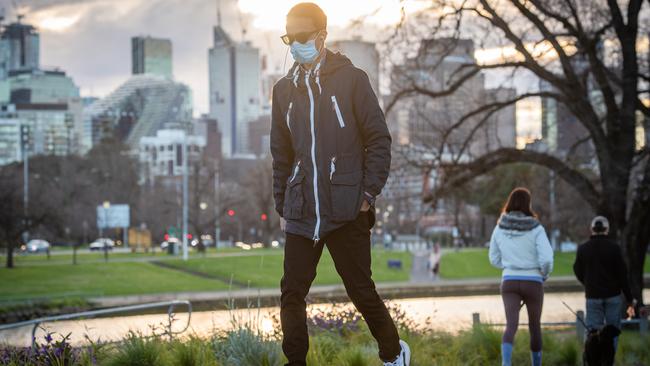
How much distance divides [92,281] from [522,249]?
31.3 meters

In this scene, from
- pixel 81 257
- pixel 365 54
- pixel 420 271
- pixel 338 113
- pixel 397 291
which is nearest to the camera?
pixel 338 113

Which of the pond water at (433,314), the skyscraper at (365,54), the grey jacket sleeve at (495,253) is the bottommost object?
the pond water at (433,314)

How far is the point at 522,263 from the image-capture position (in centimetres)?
838

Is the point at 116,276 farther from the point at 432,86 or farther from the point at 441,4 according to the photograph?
the point at 441,4

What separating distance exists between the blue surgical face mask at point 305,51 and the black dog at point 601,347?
4787mm

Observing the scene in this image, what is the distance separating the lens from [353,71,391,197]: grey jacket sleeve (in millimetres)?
5406

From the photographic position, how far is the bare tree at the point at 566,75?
1611 cm

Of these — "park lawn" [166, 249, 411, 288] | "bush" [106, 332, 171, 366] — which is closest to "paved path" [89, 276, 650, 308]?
"park lawn" [166, 249, 411, 288]

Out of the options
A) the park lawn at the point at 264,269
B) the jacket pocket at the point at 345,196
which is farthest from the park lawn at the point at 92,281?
the jacket pocket at the point at 345,196

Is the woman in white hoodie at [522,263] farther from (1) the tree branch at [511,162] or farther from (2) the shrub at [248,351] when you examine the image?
(1) the tree branch at [511,162]

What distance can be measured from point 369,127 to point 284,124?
556 mm

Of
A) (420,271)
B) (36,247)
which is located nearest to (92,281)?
(420,271)

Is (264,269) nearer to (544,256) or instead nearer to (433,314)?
(433,314)

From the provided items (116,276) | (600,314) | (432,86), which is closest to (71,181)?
(116,276)
